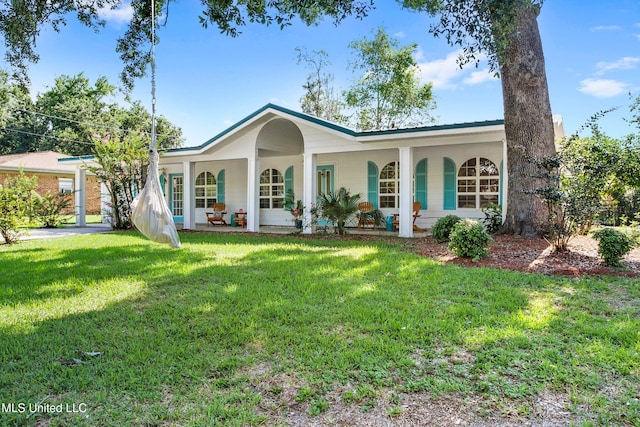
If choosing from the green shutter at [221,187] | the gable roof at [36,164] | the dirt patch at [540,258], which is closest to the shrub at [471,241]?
the dirt patch at [540,258]

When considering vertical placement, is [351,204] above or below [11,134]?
below

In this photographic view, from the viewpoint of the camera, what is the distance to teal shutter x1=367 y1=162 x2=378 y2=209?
1357 cm

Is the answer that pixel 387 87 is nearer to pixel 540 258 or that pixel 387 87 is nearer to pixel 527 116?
pixel 527 116

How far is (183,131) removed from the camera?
36.7 m

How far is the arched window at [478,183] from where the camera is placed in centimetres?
1193

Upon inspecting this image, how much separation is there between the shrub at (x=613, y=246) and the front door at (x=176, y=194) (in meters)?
15.1

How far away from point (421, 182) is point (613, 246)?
7064mm

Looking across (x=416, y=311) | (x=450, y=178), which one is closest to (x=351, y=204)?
(x=450, y=178)

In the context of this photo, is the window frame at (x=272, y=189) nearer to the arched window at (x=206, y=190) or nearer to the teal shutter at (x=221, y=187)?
the teal shutter at (x=221, y=187)

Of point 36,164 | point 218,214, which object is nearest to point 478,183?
point 218,214

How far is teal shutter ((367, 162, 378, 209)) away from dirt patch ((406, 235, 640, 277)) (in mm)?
4994

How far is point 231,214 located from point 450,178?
28.5 ft

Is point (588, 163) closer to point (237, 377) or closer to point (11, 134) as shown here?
point (237, 377)

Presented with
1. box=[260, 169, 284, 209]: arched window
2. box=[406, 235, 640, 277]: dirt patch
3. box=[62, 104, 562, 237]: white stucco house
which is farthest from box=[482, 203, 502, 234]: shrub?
box=[260, 169, 284, 209]: arched window
